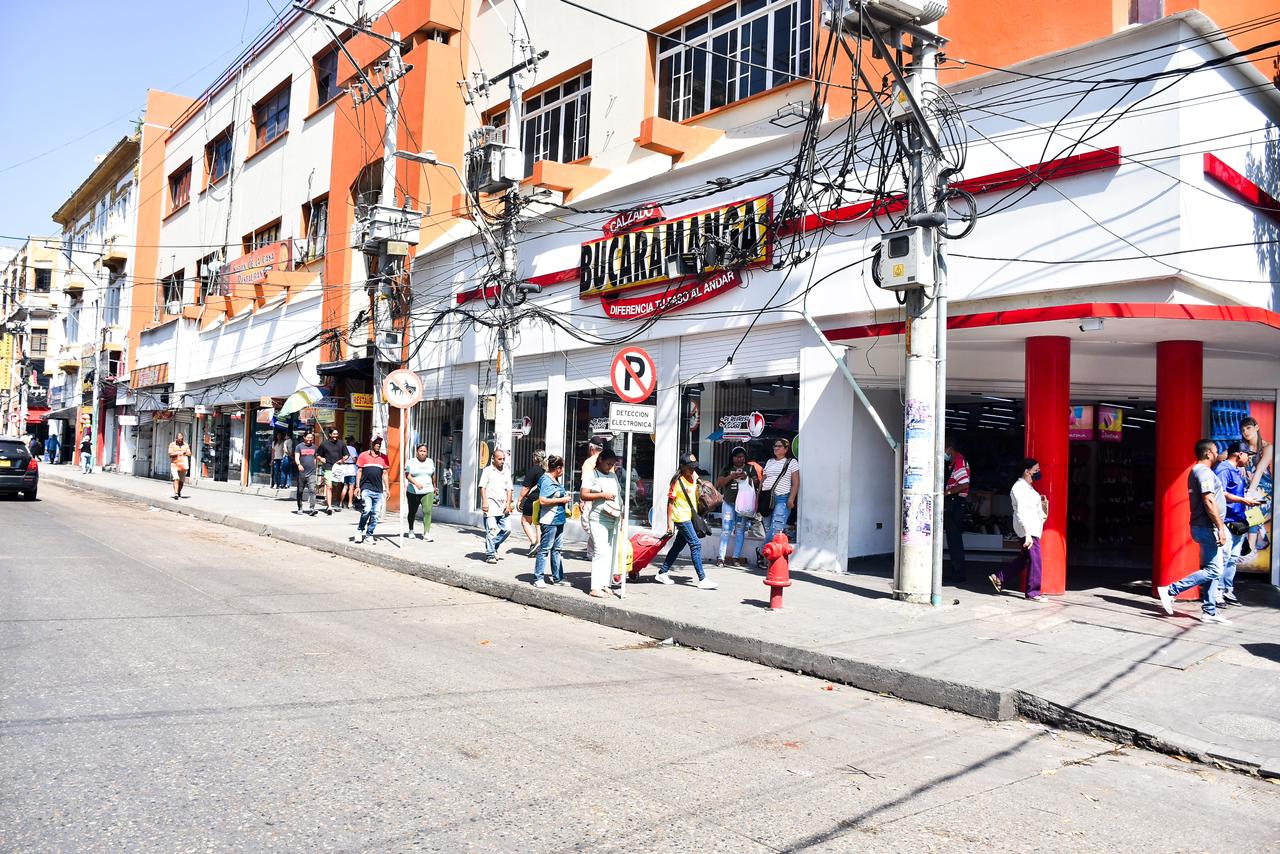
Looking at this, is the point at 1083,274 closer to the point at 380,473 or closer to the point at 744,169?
the point at 744,169

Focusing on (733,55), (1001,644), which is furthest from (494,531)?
(733,55)

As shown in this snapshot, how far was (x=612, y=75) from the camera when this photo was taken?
18.2 metres

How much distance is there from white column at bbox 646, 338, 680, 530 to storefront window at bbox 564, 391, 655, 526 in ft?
0.61

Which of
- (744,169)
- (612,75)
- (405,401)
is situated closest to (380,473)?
(405,401)

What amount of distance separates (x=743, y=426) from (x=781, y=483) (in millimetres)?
1462

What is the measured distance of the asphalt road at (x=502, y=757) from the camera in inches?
159

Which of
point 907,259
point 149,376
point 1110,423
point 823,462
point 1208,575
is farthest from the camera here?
point 149,376

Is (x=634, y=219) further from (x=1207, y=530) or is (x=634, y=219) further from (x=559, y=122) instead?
(x=1207, y=530)

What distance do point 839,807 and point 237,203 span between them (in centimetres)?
3390

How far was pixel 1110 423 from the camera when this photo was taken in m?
16.3

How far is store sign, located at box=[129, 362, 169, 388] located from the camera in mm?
37969

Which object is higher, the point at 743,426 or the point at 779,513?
the point at 743,426

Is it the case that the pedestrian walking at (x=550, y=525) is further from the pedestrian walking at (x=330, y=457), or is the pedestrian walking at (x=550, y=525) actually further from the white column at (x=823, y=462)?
the pedestrian walking at (x=330, y=457)

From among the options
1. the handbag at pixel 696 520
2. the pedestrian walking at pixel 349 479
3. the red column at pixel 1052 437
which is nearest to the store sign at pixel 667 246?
the handbag at pixel 696 520
